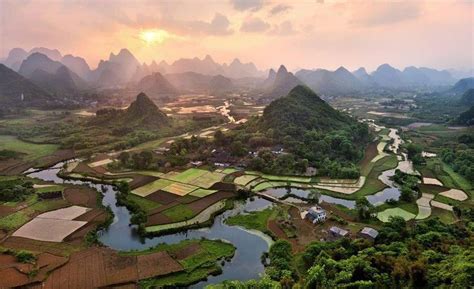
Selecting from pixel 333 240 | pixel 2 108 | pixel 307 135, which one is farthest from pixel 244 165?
pixel 2 108

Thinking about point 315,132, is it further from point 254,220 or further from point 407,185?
point 254,220

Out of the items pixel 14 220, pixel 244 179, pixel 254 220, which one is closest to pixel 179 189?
pixel 244 179

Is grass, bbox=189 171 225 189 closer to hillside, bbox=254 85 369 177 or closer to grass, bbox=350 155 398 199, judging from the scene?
hillside, bbox=254 85 369 177

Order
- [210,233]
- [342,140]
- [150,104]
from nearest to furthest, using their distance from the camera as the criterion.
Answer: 1. [210,233]
2. [342,140]
3. [150,104]

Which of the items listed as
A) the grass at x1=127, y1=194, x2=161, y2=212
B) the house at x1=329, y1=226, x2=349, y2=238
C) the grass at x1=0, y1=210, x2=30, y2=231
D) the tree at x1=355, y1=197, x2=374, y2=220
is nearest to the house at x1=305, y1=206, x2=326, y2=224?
the house at x1=329, y1=226, x2=349, y2=238

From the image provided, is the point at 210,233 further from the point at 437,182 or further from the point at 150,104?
the point at 150,104

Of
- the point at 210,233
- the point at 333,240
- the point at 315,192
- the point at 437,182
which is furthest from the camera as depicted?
the point at 437,182
